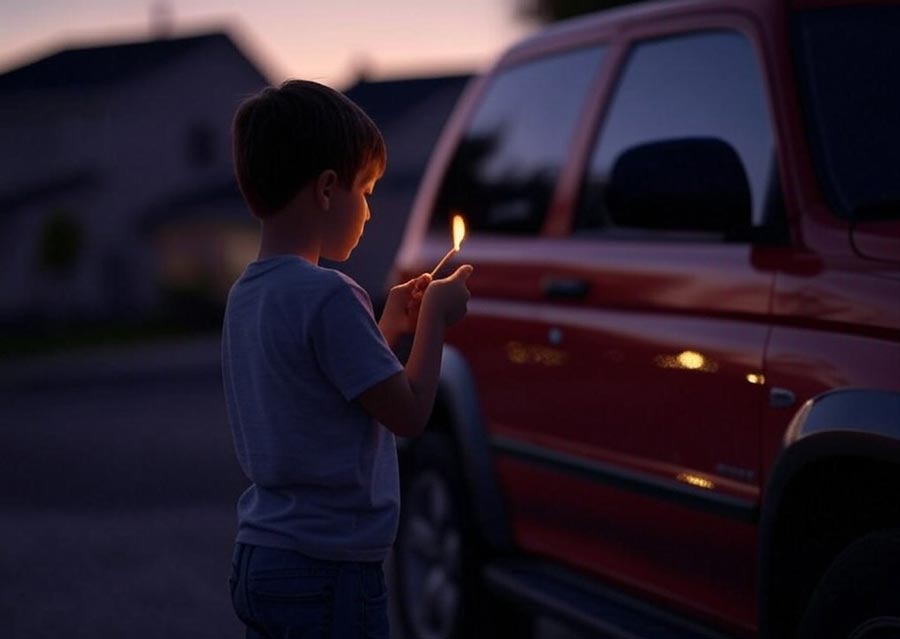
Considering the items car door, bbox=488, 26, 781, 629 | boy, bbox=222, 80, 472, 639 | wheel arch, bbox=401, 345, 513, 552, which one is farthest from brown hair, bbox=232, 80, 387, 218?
wheel arch, bbox=401, 345, 513, 552

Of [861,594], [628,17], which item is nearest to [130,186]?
[628,17]

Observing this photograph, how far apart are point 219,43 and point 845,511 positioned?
52.3 m

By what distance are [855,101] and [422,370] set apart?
1771 mm

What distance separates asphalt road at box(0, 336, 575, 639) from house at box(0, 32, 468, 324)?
30.9 meters

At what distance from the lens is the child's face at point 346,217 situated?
2.95 m

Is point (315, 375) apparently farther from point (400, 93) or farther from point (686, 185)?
point (400, 93)

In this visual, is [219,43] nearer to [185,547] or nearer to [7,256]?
[7,256]

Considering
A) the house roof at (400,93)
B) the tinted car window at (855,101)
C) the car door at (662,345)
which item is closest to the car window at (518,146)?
the car door at (662,345)

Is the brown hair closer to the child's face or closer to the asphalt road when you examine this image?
the child's face

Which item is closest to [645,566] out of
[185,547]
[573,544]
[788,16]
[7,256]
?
[573,544]

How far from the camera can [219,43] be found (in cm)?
5456

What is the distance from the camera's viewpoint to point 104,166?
5084cm

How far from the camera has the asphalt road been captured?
6.84 meters

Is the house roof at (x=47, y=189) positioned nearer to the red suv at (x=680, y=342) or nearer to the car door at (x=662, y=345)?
the red suv at (x=680, y=342)
